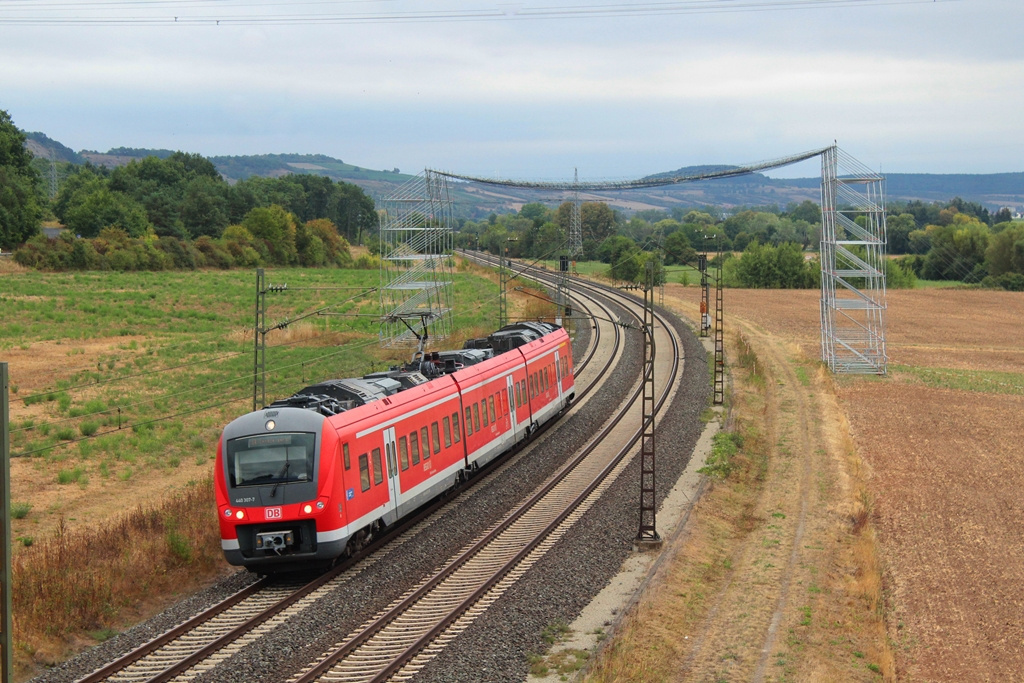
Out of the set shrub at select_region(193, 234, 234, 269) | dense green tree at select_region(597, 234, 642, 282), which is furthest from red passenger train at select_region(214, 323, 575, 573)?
shrub at select_region(193, 234, 234, 269)

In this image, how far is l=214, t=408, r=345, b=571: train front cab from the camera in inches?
656

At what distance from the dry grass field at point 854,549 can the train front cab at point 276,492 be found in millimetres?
5526

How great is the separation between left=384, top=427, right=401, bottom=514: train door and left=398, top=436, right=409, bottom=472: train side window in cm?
23

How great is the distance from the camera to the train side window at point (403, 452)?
796 inches

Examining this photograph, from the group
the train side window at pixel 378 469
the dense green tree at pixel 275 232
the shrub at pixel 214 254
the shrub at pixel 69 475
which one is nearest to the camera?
the train side window at pixel 378 469

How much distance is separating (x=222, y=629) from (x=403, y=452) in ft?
20.3

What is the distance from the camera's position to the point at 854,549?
70.0 feet

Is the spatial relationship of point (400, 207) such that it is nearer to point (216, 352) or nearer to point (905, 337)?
point (216, 352)

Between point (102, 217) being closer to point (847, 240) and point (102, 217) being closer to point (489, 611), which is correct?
point (847, 240)

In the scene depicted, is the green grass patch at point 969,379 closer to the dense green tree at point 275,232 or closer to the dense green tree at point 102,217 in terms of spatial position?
the dense green tree at point 275,232

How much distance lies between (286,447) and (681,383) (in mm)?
30094

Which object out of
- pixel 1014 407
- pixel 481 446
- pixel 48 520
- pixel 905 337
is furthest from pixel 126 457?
pixel 905 337

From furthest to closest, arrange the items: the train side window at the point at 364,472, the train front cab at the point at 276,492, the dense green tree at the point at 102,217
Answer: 1. the dense green tree at the point at 102,217
2. the train side window at the point at 364,472
3. the train front cab at the point at 276,492

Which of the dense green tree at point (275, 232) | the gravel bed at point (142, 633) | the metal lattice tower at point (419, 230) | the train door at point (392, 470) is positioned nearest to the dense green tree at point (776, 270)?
the dense green tree at point (275, 232)
